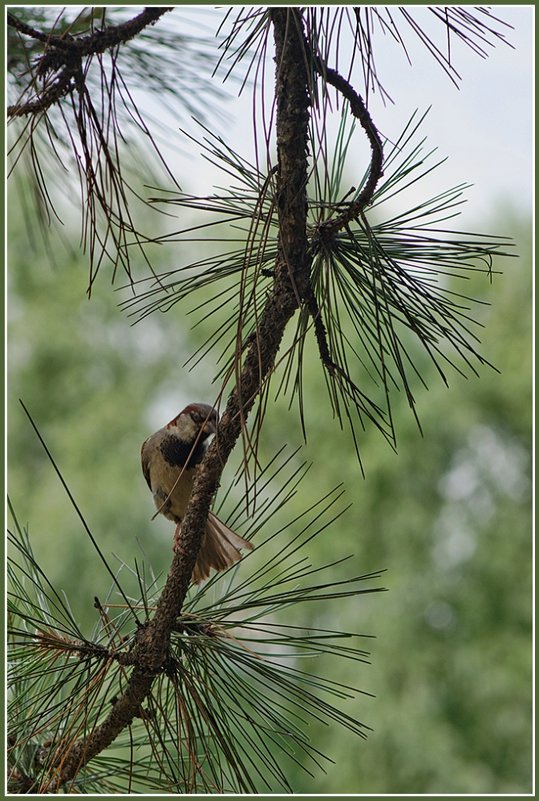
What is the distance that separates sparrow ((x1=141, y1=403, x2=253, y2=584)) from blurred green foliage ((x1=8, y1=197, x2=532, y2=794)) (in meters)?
2.78

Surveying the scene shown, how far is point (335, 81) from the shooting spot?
67cm

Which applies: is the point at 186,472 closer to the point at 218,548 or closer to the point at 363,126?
the point at 218,548

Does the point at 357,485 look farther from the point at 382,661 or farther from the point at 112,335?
the point at 112,335

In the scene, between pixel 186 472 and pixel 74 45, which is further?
pixel 186 472

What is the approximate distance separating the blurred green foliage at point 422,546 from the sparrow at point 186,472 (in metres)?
2.78

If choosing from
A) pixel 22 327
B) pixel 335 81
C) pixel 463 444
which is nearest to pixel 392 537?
pixel 463 444

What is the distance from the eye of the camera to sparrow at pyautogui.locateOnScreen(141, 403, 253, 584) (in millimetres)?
900

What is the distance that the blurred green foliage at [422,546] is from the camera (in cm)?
390

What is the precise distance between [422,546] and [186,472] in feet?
11.6

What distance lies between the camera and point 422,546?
4.44m

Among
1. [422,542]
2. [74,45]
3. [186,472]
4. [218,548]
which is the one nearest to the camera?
[74,45]

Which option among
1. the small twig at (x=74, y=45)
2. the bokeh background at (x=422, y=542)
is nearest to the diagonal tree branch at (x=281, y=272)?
the small twig at (x=74, y=45)

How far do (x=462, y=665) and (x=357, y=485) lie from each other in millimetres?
1033

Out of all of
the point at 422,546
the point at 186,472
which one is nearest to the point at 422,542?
the point at 422,546
